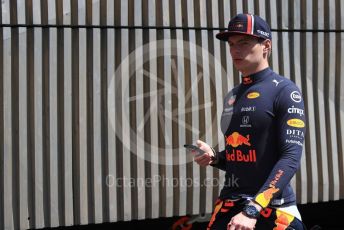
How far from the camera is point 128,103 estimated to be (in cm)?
497

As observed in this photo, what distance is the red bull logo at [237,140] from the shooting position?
105 inches

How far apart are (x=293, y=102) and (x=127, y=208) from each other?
2833mm

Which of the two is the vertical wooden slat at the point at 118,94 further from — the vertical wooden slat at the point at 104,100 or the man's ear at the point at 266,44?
the man's ear at the point at 266,44

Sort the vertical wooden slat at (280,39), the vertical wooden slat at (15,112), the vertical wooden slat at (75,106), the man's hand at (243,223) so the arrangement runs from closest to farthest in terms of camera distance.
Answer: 1. the man's hand at (243,223)
2. the vertical wooden slat at (15,112)
3. the vertical wooden slat at (75,106)
4. the vertical wooden slat at (280,39)

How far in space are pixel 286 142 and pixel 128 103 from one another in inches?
106

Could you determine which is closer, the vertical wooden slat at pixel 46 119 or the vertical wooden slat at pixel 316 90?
the vertical wooden slat at pixel 46 119

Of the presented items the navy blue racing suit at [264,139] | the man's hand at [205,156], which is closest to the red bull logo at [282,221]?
the navy blue racing suit at [264,139]

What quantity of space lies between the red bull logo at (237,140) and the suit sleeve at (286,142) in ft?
0.59

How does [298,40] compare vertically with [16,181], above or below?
above

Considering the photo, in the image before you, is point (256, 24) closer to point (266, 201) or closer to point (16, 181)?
point (266, 201)

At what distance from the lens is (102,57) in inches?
194

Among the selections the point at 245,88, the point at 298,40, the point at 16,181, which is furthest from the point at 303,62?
the point at 16,181

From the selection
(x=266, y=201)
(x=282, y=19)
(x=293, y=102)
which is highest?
(x=282, y=19)

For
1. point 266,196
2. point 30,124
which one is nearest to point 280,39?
point 30,124
